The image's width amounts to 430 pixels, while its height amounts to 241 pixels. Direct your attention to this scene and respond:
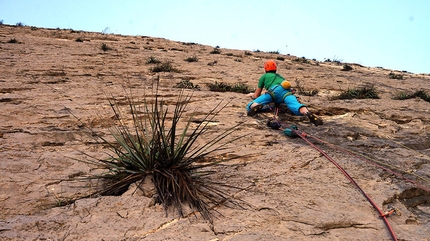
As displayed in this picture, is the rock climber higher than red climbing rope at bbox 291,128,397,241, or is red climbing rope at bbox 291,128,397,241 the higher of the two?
the rock climber

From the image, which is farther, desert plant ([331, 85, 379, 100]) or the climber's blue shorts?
desert plant ([331, 85, 379, 100])

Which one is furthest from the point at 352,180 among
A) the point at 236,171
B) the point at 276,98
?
the point at 276,98

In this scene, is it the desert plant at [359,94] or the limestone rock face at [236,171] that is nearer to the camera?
the limestone rock face at [236,171]

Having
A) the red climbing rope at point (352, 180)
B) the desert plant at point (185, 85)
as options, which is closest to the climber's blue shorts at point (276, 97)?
the red climbing rope at point (352, 180)

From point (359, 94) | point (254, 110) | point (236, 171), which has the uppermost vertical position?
point (359, 94)

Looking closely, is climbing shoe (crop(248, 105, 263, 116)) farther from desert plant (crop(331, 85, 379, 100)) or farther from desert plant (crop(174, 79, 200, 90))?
desert plant (crop(331, 85, 379, 100))

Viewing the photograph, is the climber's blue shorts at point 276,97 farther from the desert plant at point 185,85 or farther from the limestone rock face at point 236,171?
the desert plant at point 185,85

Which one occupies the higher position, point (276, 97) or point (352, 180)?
point (276, 97)

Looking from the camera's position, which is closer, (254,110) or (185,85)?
(254,110)

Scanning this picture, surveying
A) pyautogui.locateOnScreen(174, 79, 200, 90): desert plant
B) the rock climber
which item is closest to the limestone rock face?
pyautogui.locateOnScreen(174, 79, 200, 90): desert plant

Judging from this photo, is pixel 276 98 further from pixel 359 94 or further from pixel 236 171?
pixel 359 94

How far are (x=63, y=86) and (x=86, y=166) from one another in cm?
388

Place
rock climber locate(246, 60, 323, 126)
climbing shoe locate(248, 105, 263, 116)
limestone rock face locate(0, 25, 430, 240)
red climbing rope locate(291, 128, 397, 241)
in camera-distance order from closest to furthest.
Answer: limestone rock face locate(0, 25, 430, 240) → red climbing rope locate(291, 128, 397, 241) → rock climber locate(246, 60, 323, 126) → climbing shoe locate(248, 105, 263, 116)

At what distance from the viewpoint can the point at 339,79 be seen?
10.7 metres
